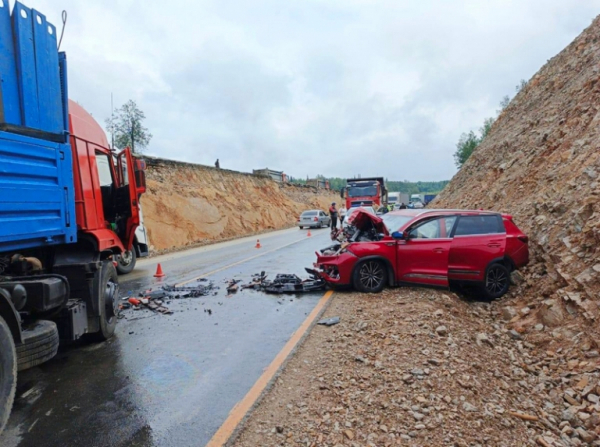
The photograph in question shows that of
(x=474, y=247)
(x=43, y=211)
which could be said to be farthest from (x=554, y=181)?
(x=43, y=211)

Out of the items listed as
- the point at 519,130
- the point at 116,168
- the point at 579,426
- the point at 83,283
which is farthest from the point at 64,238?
the point at 519,130

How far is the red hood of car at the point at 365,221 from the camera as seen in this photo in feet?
27.9

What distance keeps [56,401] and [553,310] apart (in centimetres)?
616

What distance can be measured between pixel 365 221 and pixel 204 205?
19.4 meters

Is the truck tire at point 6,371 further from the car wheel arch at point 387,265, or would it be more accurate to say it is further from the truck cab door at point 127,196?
the car wheel arch at point 387,265

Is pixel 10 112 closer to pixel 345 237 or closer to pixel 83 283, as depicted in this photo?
pixel 83 283

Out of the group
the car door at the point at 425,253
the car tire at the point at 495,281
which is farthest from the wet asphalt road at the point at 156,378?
the car tire at the point at 495,281

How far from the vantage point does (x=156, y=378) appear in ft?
14.4

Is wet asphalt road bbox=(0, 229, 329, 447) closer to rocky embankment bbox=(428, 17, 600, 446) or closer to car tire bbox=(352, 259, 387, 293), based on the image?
car tire bbox=(352, 259, 387, 293)

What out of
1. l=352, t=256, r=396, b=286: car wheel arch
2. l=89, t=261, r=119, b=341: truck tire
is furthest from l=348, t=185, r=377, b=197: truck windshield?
l=89, t=261, r=119, b=341: truck tire

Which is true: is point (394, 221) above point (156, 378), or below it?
above

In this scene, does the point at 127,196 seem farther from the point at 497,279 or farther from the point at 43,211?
the point at 497,279

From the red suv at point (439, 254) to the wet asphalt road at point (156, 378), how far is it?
1076mm

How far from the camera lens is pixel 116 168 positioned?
6520 mm
